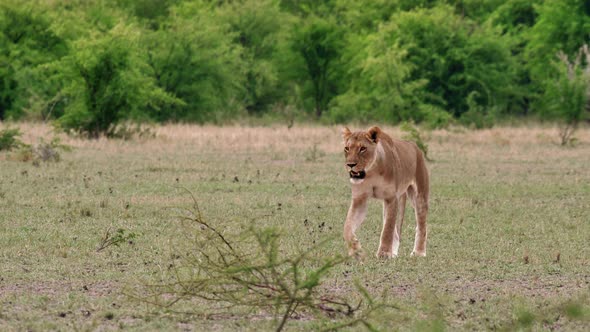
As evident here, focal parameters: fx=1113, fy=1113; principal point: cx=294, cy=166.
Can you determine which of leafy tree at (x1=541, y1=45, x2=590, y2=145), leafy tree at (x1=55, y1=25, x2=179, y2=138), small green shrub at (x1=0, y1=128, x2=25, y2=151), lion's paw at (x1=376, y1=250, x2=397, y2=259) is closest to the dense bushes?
leafy tree at (x1=55, y1=25, x2=179, y2=138)

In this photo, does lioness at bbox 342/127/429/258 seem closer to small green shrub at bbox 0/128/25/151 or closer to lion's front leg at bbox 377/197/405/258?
lion's front leg at bbox 377/197/405/258

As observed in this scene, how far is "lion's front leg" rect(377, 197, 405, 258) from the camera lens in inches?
448

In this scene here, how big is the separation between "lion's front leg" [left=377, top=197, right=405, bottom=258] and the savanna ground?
0.59 ft

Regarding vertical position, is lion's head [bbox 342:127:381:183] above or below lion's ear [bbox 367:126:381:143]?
below

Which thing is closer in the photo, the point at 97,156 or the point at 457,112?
the point at 97,156

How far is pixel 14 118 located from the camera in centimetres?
4747

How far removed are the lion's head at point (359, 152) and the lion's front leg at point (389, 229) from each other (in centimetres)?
55

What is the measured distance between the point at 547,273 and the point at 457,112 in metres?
44.8

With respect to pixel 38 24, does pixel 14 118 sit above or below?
below

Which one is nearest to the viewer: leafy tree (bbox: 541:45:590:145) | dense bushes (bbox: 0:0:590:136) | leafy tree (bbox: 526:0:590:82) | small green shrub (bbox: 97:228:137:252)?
small green shrub (bbox: 97:228:137:252)

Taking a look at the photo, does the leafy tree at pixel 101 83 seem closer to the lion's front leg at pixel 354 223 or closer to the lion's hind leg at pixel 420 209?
the lion's hind leg at pixel 420 209

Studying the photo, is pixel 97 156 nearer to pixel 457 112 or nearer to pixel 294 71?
pixel 457 112

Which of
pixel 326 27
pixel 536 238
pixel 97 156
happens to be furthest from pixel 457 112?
pixel 536 238

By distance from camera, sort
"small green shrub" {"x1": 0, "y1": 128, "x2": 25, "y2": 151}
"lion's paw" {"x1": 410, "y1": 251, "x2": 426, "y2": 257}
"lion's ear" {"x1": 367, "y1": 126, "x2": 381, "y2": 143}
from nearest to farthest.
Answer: "lion's ear" {"x1": 367, "y1": 126, "x2": 381, "y2": 143} < "lion's paw" {"x1": 410, "y1": 251, "x2": 426, "y2": 257} < "small green shrub" {"x1": 0, "y1": 128, "x2": 25, "y2": 151}
